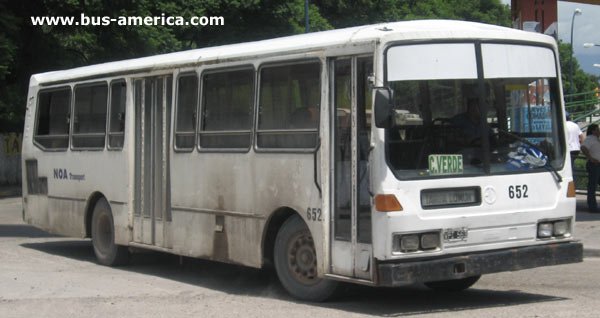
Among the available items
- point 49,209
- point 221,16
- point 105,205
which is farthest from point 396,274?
point 221,16

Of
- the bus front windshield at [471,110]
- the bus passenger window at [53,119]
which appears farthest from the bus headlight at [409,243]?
the bus passenger window at [53,119]

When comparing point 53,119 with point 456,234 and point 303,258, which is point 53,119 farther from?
point 456,234

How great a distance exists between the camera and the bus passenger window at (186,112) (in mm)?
11617

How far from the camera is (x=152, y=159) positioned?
12508mm

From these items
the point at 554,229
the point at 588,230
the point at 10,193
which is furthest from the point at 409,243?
the point at 10,193

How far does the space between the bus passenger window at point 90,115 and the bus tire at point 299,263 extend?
4.40 metres

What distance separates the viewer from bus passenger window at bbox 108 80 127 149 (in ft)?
43.3

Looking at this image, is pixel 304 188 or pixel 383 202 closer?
pixel 383 202

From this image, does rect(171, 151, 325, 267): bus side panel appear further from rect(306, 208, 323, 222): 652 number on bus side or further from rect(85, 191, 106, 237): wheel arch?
rect(85, 191, 106, 237): wheel arch

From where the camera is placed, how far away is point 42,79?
15.4m

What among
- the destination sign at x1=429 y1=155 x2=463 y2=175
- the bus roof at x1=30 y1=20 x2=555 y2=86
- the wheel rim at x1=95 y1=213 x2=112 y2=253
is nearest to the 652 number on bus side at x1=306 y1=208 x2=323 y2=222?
the destination sign at x1=429 y1=155 x2=463 y2=175

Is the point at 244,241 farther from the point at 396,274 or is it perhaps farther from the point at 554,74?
the point at 554,74

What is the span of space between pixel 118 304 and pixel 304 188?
2.20m

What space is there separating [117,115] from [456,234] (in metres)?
5.89
